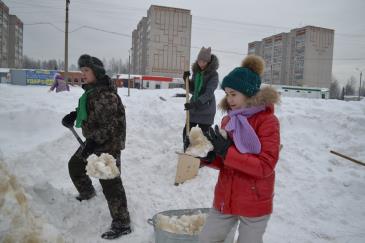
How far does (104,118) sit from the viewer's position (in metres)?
3.41

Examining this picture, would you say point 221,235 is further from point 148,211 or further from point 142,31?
point 142,31

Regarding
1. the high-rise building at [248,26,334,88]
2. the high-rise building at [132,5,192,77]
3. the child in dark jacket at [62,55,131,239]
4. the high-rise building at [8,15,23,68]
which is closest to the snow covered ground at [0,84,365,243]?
the child in dark jacket at [62,55,131,239]

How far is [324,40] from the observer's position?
62.6 m

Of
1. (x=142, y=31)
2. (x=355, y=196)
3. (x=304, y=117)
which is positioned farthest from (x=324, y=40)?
(x=355, y=196)

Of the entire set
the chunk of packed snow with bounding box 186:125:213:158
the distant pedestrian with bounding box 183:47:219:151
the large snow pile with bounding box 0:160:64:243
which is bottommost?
the large snow pile with bounding box 0:160:64:243

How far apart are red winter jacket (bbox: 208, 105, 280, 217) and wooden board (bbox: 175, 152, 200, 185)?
258cm

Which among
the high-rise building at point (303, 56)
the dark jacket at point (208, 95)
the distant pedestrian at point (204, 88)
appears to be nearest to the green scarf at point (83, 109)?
the distant pedestrian at point (204, 88)

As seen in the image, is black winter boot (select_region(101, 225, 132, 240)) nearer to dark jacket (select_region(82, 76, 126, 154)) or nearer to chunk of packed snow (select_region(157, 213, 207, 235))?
chunk of packed snow (select_region(157, 213, 207, 235))

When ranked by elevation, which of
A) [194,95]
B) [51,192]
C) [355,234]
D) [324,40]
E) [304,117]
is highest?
[324,40]

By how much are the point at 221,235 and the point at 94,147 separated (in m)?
1.71

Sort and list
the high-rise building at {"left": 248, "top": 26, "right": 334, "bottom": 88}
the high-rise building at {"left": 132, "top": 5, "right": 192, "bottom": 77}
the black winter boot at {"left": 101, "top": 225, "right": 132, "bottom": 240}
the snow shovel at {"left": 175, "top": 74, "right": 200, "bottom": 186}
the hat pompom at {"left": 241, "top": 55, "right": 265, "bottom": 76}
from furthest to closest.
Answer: the high-rise building at {"left": 248, "top": 26, "right": 334, "bottom": 88} < the high-rise building at {"left": 132, "top": 5, "right": 192, "bottom": 77} < the snow shovel at {"left": 175, "top": 74, "right": 200, "bottom": 186} < the black winter boot at {"left": 101, "top": 225, "right": 132, "bottom": 240} < the hat pompom at {"left": 241, "top": 55, "right": 265, "bottom": 76}

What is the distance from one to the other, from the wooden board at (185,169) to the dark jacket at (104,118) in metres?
1.57

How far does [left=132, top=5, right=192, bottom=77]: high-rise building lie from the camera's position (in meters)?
54.2

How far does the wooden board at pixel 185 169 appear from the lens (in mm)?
4934
